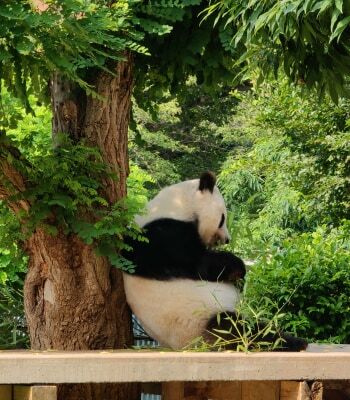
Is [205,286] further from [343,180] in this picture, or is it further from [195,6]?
[343,180]

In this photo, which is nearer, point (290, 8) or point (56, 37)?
point (56, 37)

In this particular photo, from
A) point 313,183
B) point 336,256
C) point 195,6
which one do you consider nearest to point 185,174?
point 313,183

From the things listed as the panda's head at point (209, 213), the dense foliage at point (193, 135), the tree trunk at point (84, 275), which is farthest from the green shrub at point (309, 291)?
the dense foliage at point (193, 135)

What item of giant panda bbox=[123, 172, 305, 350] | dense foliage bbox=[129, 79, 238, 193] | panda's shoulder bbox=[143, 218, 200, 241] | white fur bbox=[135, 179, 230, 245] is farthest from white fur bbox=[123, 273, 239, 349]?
dense foliage bbox=[129, 79, 238, 193]

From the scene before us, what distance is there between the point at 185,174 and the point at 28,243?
17363 mm

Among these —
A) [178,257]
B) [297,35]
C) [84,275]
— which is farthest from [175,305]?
[297,35]

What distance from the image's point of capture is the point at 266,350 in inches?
176

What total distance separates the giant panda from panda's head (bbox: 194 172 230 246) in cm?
10

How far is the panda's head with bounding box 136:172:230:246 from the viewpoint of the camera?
5164 millimetres

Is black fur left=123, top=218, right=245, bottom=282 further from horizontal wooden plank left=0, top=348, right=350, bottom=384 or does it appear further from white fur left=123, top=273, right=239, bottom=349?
horizontal wooden plank left=0, top=348, right=350, bottom=384

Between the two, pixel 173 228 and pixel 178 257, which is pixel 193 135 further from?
pixel 178 257

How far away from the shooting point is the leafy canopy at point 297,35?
412cm

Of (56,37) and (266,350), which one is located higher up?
(56,37)

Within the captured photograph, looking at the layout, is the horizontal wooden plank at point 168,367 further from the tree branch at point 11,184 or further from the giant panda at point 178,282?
the tree branch at point 11,184
